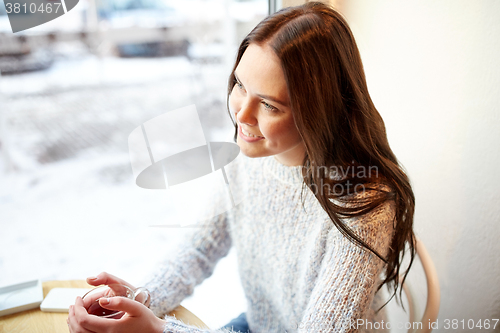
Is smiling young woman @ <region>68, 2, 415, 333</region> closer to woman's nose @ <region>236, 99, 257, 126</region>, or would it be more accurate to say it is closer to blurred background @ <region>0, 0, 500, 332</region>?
woman's nose @ <region>236, 99, 257, 126</region>

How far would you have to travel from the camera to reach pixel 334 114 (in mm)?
655

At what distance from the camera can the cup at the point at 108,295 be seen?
64 cm

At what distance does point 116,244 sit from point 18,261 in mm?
320

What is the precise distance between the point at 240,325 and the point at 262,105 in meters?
0.60

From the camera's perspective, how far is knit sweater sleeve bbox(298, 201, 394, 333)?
64cm

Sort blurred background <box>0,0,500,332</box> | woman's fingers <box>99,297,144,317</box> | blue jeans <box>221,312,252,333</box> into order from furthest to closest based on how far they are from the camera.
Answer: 1. blue jeans <box>221,312,252,333</box>
2. blurred background <box>0,0,500,332</box>
3. woman's fingers <box>99,297,144,317</box>

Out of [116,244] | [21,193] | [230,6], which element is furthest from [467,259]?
[21,193]

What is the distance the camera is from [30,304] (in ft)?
2.41

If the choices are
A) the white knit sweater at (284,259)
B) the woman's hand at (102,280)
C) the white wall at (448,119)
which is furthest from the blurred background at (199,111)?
the woman's hand at (102,280)

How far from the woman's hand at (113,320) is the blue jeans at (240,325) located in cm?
35

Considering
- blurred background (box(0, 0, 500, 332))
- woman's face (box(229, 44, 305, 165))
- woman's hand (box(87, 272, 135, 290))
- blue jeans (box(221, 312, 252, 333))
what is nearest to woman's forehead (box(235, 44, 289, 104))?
woman's face (box(229, 44, 305, 165))

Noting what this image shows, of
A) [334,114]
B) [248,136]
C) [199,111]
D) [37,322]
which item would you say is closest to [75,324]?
[37,322]

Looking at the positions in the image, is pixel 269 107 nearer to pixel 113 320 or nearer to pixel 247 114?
pixel 247 114

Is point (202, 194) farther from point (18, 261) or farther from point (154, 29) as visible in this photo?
point (18, 261)
